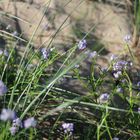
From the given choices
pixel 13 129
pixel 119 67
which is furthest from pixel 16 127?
pixel 119 67

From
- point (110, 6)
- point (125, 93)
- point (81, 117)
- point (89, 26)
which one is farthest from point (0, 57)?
point (110, 6)

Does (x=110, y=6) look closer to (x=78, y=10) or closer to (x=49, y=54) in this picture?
(x=78, y=10)

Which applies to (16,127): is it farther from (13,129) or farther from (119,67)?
(119,67)

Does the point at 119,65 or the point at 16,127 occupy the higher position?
the point at 119,65

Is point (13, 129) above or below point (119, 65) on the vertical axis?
below

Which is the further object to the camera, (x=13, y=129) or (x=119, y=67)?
(x=119, y=67)

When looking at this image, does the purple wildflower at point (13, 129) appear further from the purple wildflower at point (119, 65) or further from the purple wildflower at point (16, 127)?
the purple wildflower at point (119, 65)

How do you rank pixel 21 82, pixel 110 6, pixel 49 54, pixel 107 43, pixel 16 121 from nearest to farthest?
pixel 16 121 → pixel 21 82 → pixel 49 54 → pixel 107 43 → pixel 110 6

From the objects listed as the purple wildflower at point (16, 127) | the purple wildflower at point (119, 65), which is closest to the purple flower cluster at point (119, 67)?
the purple wildflower at point (119, 65)

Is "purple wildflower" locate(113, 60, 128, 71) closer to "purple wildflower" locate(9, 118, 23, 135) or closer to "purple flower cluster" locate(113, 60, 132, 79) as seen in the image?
"purple flower cluster" locate(113, 60, 132, 79)

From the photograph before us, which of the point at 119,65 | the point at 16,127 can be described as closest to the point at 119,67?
the point at 119,65

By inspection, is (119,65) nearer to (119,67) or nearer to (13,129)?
(119,67)
